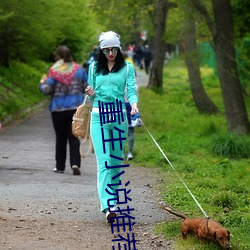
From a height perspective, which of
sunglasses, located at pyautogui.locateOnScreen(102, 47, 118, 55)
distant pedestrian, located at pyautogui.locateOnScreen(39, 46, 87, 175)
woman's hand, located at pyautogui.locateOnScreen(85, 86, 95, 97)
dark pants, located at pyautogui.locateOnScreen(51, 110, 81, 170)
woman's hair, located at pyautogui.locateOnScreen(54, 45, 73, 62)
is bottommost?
dark pants, located at pyautogui.locateOnScreen(51, 110, 81, 170)

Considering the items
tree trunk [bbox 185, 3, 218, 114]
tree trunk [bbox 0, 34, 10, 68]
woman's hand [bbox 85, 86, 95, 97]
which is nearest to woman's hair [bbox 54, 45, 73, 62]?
woman's hand [bbox 85, 86, 95, 97]

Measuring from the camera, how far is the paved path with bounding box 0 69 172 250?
6.90 m

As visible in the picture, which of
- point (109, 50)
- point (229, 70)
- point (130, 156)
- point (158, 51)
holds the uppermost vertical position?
point (109, 50)

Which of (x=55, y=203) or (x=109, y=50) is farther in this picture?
(x=55, y=203)

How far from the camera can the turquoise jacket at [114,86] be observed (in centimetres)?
758

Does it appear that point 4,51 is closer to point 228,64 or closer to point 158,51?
point 228,64

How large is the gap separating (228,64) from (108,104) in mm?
9558

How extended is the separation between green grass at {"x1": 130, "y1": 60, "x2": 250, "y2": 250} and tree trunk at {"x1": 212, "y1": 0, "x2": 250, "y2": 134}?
2.69 ft

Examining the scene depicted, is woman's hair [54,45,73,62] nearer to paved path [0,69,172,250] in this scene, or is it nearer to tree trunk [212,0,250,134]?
paved path [0,69,172,250]

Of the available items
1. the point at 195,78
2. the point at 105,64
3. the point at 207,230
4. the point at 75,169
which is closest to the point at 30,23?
the point at 195,78

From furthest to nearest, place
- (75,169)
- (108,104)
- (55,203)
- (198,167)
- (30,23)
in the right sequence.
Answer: (30,23), (198,167), (75,169), (55,203), (108,104)

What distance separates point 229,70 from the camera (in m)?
16.8

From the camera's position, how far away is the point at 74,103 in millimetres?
11281

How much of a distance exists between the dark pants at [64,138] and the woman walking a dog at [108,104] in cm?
369
